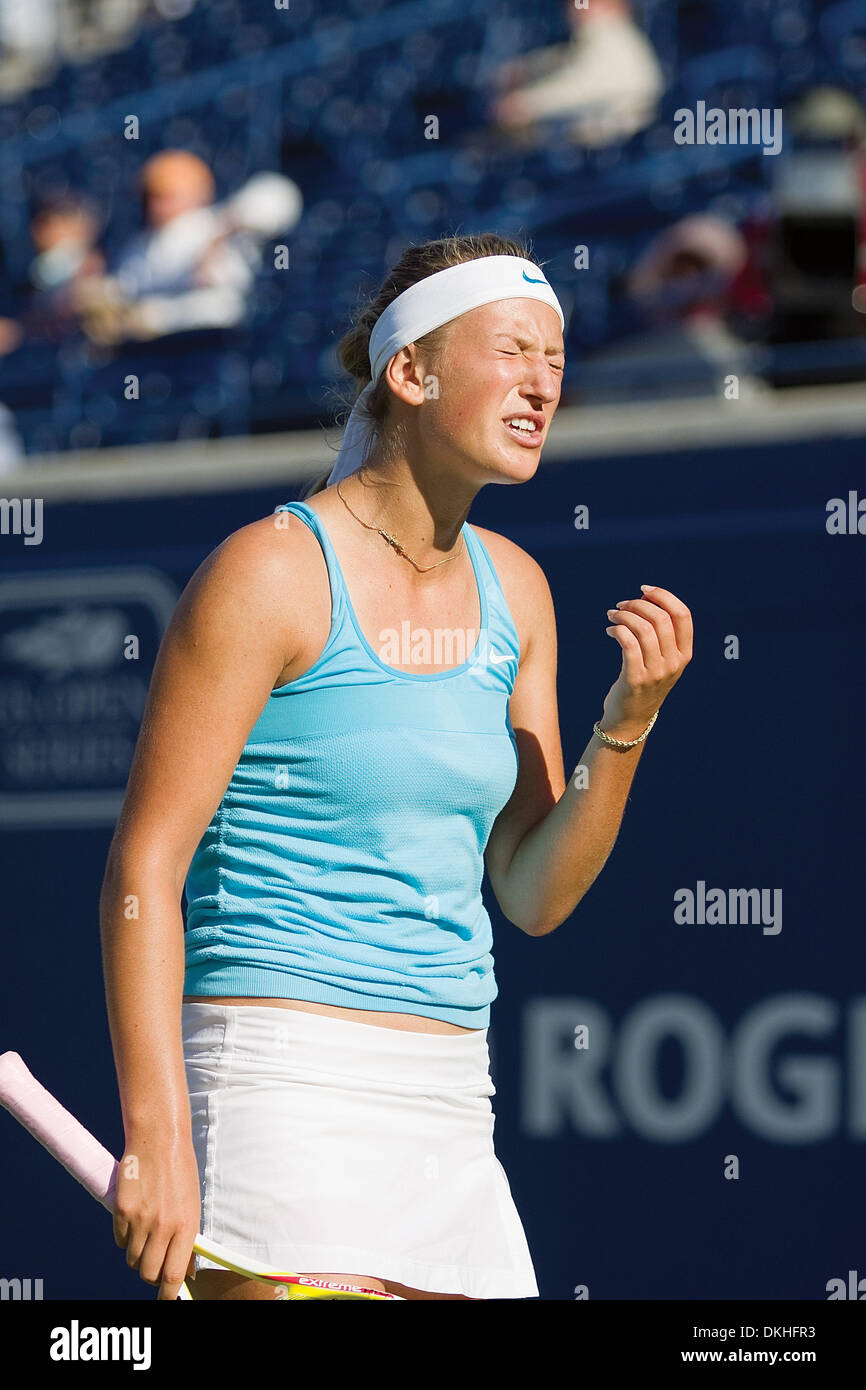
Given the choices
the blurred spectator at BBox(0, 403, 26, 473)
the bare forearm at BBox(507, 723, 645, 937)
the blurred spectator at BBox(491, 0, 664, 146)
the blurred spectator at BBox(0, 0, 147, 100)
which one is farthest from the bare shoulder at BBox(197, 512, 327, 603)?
the blurred spectator at BBox(0, 0, 147, 100)

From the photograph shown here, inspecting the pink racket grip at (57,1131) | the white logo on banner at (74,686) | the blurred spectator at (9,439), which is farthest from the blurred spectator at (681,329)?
the pink racket grip at (57,1131)

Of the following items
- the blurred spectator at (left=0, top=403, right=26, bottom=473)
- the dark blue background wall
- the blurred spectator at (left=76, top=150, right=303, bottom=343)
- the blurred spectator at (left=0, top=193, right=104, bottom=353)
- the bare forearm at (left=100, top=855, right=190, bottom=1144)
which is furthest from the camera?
the blurred spectator at (left=0, top=193, right=104, bottom=353)

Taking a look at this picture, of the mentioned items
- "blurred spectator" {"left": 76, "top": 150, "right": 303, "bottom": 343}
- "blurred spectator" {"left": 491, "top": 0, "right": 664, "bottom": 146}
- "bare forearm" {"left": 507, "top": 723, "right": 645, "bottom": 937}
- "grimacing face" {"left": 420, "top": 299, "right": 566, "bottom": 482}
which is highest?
"blurred spectator" {"left": 491, "top": 0, "right": 664, "bottom": 146}

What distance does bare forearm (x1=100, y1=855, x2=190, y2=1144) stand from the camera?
170 centimetres

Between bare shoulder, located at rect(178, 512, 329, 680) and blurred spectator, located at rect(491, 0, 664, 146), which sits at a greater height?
blurred spectator, located at rect(491, 0, 664, 146)

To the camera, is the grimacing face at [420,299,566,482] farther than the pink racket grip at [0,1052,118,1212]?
Yes

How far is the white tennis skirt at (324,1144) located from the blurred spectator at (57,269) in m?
4.75

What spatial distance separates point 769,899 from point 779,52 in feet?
12.6

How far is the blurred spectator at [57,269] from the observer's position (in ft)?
21.0

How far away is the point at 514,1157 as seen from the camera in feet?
12.4

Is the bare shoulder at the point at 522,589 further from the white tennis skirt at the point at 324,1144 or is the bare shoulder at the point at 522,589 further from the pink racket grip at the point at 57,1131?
the pink racket grip at the point at 57,1131

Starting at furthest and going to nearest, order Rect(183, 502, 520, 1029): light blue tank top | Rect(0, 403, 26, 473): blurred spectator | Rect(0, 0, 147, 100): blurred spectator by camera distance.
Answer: Rect(0, 0, 147, 100): blurred spectator, Rect(0, 403, 26, 473): blurred spectator, Rect(183, 502, 520, 1029): light blue tank top

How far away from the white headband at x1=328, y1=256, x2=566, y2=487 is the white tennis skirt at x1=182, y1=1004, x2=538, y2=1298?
715mm

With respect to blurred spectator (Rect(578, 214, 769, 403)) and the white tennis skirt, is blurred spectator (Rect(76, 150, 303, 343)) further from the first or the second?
the white tennis skirt
